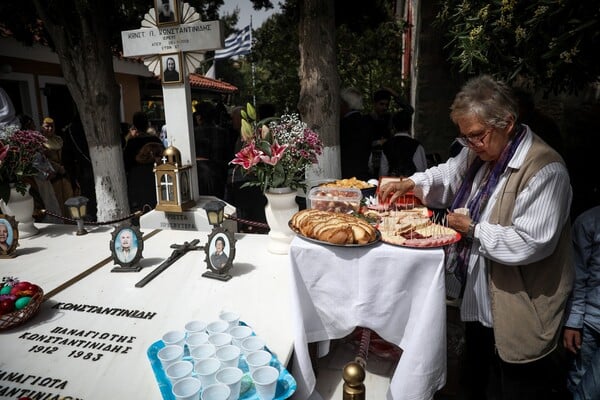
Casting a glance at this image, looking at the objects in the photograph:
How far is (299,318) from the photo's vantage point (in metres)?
1.87

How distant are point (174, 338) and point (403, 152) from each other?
327 centimetres

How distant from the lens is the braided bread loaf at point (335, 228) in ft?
6.08

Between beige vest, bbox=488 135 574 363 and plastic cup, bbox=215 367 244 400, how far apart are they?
127 centimetres

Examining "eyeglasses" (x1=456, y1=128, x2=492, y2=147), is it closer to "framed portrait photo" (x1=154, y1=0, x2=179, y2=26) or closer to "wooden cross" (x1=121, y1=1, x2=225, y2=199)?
"wooden cross" (x1=121, y1=1, x2=225, y2=199)

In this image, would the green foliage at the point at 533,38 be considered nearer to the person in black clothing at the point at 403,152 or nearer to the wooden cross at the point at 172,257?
the person in black clothing at the point at 403,152

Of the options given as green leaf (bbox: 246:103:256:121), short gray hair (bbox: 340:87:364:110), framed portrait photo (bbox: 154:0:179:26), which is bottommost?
green leaf (bbox: 246:103:256:121)

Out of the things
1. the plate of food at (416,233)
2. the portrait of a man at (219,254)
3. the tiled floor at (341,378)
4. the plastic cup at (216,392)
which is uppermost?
the plate of food at (416,233)

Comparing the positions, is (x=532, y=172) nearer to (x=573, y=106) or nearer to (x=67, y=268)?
(x=67, y=268)

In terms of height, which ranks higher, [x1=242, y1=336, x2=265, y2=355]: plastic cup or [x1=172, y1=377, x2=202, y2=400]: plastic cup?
[x1=242, y1=336, x2=265, y2=355]: plastic cup

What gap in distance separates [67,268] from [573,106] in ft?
17.1

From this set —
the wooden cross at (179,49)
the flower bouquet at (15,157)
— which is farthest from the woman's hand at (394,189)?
the flower bouquet at (15,157)

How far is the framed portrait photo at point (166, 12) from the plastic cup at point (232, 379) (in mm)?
3057

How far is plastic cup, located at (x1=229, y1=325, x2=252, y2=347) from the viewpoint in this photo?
1.80 meters

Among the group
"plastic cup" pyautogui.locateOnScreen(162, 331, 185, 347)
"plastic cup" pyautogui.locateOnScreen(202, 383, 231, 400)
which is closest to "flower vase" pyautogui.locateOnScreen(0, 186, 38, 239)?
"plastic cup" pyautogui.locateOnScreen(162, 331, 185, 347)
